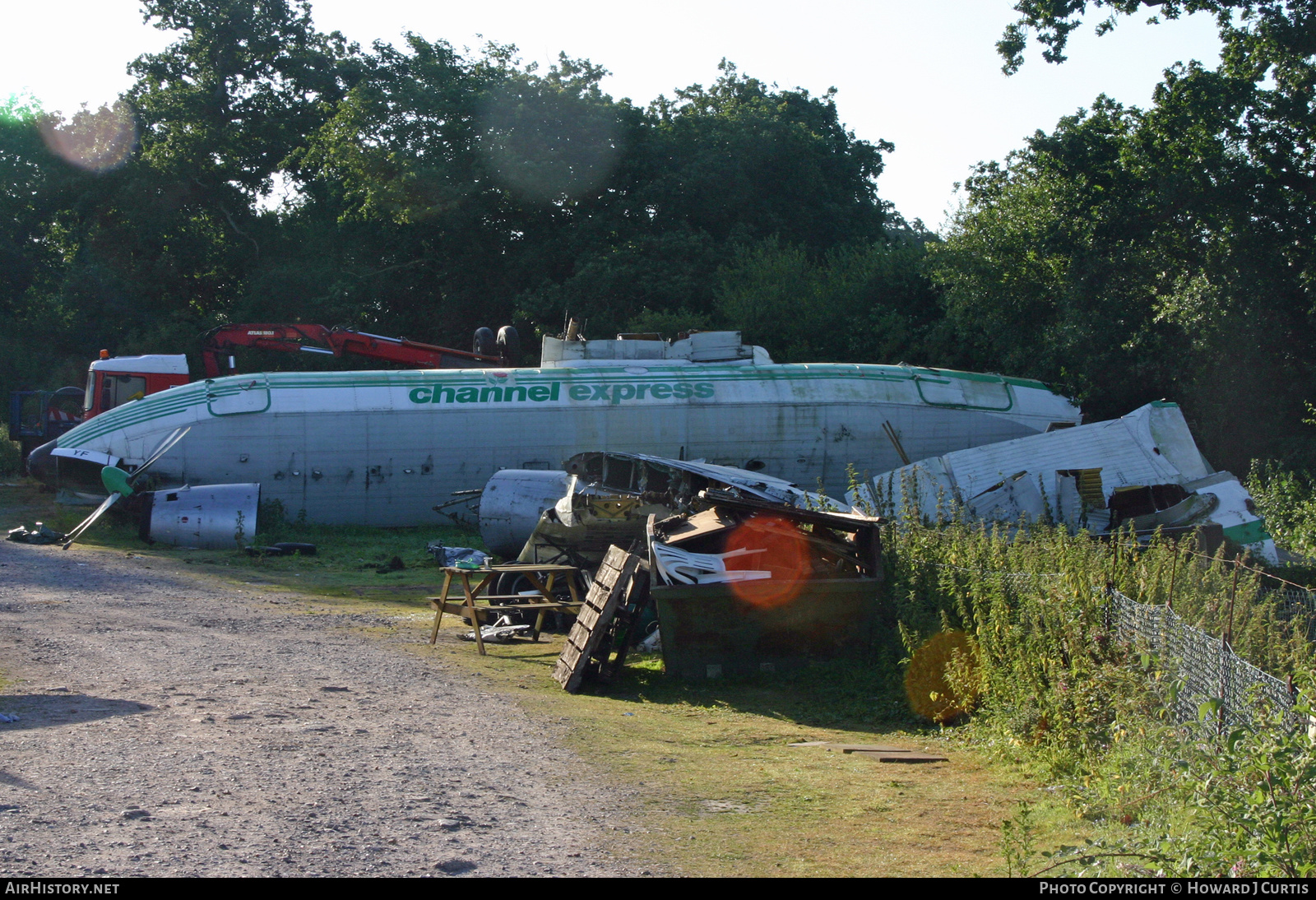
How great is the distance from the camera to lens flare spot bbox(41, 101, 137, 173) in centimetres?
4638

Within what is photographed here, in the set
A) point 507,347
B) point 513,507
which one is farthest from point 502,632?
point 507,347

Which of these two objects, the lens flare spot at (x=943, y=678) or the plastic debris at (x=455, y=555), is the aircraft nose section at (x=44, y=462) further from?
the lens flare spot at (x=943, y=678)

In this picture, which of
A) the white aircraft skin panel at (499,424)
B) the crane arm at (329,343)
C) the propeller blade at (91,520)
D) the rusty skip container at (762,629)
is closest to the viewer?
the rusty skip container at (762,629)

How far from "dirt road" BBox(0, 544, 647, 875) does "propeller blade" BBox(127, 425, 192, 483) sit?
10.7 m

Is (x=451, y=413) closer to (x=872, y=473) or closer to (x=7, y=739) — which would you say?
(x=872, y=473)

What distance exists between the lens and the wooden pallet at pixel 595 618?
10.7 meters

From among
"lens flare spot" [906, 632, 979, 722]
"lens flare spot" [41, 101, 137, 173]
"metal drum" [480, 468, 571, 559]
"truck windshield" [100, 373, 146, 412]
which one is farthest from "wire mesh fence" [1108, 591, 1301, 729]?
"lens flare spot" [41, 101, 137, 173]

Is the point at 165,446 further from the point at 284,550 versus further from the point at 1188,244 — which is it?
the point at 1188,244

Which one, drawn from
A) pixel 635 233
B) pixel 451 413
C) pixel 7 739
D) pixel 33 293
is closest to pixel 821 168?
pixel 635 233

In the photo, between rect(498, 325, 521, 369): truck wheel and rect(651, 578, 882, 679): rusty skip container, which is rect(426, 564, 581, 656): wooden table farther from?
rect(498, 325, 521, 369): truck wheel

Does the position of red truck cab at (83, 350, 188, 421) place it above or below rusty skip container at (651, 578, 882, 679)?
above

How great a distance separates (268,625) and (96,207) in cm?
3904

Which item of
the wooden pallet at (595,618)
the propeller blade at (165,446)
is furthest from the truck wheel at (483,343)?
the wooden pallet at (595,618)

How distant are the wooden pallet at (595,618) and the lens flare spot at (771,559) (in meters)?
1.09
